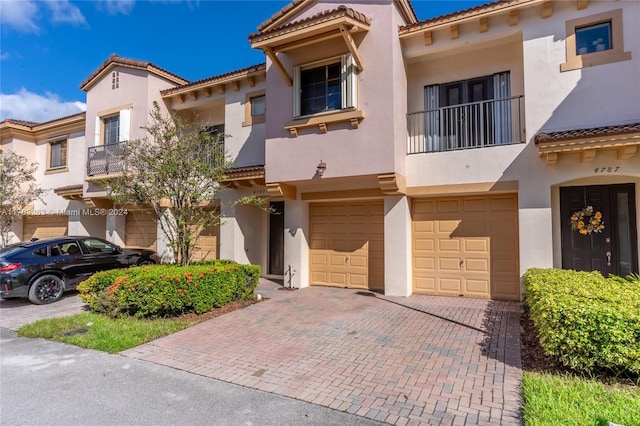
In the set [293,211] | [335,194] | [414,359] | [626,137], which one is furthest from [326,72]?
[414,359]

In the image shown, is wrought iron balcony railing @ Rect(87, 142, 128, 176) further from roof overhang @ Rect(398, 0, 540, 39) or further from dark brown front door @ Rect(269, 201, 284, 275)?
roof overhang @ Rect(398, 0, 540, 39)

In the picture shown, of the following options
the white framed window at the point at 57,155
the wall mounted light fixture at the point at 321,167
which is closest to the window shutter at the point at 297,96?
the wall mounted light fixture at the point at 321,167

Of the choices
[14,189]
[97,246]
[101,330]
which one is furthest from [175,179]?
[14,189]

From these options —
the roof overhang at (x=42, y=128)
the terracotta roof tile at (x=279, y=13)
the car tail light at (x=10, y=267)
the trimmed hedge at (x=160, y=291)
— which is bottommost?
the trimmed hedge at (x=160, y=291)

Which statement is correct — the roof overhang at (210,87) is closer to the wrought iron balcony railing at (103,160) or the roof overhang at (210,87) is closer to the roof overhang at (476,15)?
the wrought iron balcony railing at (103,160)

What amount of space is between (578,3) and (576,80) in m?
1.72

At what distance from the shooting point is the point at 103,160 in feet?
46.5

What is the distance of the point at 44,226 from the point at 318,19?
18.0m

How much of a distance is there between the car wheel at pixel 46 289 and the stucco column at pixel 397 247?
8.99m

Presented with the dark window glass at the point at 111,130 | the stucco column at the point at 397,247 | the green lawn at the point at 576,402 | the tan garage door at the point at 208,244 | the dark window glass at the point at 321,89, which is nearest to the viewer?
the green lawn at the point at 576,402

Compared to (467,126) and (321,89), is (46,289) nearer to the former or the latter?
(321,89)

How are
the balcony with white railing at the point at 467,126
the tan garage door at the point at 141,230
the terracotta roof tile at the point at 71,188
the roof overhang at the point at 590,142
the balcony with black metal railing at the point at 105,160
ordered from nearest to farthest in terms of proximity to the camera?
the roof overhang at the point at 590,142 < the balcony with white railing at the point at 467,126 < the balcony with black metal railing at the point at 105,160 < the tan garage door at the point at 141,230 < the terracotta roof tile at the point at 71,188

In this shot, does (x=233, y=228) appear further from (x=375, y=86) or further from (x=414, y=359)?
(x=414, y=359)

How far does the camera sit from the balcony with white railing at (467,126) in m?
8.91
